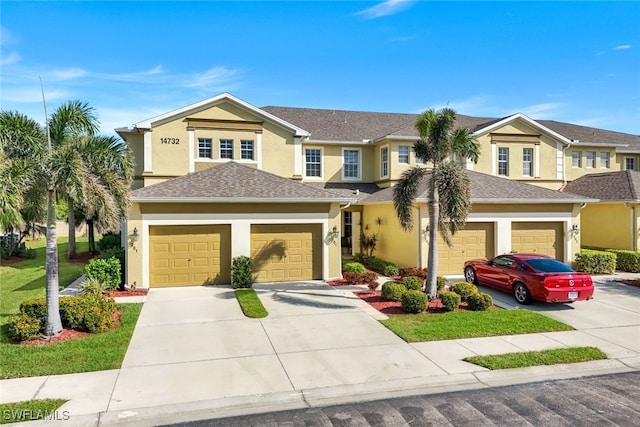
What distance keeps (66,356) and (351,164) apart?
1882 centimetres

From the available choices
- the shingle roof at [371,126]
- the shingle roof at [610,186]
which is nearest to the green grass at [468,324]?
the shingle roof at [610,186]

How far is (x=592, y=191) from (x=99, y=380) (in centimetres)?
2438

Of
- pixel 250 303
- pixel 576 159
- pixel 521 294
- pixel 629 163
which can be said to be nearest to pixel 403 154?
pixel 521 294

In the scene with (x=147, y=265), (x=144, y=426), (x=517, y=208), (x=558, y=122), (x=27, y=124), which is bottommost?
→ (x=144, y=426)

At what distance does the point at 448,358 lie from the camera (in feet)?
28.0

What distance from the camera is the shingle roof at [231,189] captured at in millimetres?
15000

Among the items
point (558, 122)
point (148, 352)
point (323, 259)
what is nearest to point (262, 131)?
point (323, 259)

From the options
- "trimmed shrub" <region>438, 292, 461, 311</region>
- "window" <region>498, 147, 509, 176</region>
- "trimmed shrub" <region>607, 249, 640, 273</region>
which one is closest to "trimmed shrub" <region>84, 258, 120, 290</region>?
"trimmed shrub" <region>438, 292, 461, 311</region>

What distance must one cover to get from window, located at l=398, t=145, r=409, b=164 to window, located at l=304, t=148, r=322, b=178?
14.8 ft

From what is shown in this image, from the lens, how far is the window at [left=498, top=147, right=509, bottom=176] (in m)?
24.5

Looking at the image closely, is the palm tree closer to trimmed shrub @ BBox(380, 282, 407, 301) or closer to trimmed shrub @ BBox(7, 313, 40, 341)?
trimmed shrub @ BBox(380, 282, 407, 301)

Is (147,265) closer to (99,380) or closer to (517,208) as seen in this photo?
(99,380)

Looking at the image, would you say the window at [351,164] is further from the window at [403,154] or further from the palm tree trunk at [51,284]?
the palm tree trunk at [51,284]

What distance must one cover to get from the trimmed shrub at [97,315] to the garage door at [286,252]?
20.3 feet
